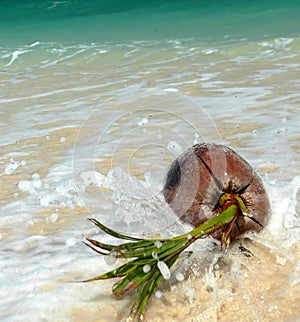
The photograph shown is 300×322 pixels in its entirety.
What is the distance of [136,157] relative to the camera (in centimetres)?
406

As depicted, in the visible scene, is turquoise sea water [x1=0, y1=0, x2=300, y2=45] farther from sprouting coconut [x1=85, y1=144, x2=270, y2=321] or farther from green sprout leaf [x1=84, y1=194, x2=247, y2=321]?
green sprout leaf [x1=84, y1=194, x2=247, y2=321]

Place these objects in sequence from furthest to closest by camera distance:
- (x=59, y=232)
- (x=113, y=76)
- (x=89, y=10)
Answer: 1. (x=89, y=10)
2. (x=113, y=76)
3. (x=59, y=232)

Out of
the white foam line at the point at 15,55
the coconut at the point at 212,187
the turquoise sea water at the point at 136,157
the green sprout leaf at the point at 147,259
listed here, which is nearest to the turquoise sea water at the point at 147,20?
the turquoise sea water at the point at 136,157

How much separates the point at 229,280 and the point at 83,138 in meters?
2.76

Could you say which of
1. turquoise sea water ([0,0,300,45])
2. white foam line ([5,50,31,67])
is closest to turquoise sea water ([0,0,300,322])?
white foam line ([5,50,31,67])

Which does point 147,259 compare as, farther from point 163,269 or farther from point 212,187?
point 212,187

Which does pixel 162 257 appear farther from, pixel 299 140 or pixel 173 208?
pixel 299 140

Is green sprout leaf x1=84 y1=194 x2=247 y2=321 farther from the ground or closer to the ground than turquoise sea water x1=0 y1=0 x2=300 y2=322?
farther from the ground

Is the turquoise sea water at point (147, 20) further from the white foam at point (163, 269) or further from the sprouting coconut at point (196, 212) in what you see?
the white foam at point (163, 269)

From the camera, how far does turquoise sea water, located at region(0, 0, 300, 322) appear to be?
2186 mm

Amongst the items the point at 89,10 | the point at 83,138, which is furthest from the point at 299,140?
the point at 89,10

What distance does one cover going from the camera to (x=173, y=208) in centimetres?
222

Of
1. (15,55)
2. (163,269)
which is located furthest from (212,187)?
(15,55)

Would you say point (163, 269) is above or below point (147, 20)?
above
